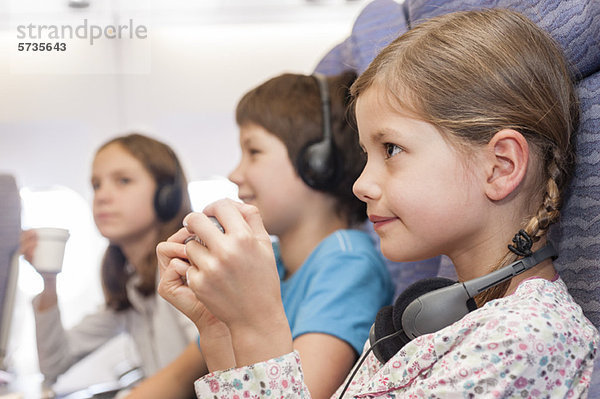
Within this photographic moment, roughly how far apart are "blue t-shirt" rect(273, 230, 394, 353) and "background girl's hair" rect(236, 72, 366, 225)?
10 centimetres

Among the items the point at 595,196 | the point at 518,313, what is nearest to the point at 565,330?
the point at 518,313

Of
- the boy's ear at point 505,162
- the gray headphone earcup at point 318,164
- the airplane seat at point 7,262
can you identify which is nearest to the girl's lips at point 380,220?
the boy's ear at point 505,162

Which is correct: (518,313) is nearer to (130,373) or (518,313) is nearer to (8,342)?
(130,373)

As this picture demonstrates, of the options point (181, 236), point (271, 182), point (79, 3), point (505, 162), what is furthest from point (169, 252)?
point (79, 3)

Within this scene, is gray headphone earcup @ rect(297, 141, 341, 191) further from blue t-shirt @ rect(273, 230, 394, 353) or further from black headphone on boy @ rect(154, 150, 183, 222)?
black headphone on boy @ rect(154, 150, 183, 222)

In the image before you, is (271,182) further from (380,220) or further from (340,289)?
(380,220)

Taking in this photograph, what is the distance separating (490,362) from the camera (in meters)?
0.50

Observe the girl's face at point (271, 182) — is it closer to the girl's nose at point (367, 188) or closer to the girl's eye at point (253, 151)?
the girl's eye at point (253, 151)

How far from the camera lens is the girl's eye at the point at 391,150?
2.15 feet

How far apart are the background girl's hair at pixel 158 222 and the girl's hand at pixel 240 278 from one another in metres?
0.97

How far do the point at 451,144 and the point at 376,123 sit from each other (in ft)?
0.27

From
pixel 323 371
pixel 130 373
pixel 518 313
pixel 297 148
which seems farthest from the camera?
pixel 130 373

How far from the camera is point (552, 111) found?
2.11ft

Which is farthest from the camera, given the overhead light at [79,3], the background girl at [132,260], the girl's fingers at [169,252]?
the background girl at [132,260]
